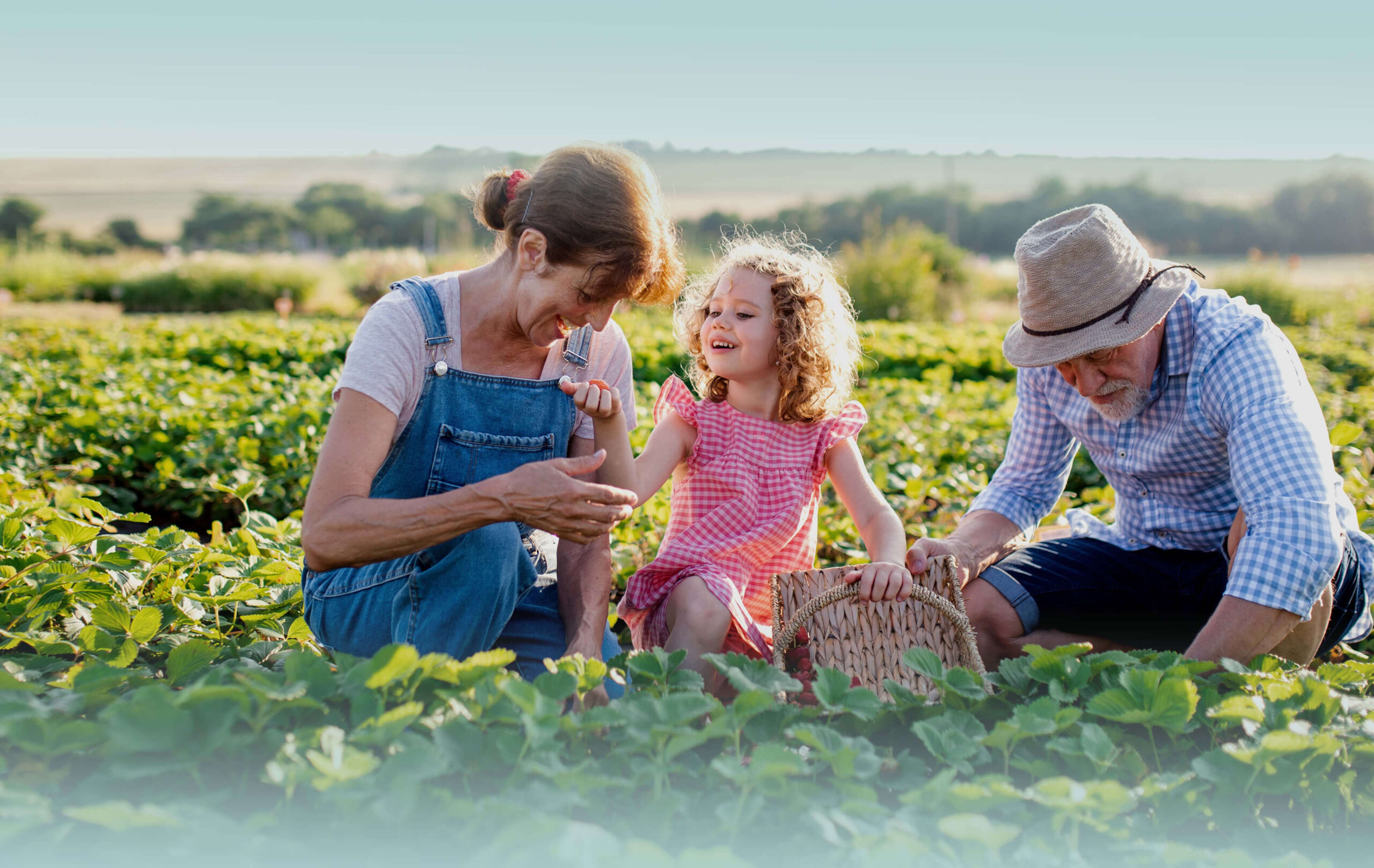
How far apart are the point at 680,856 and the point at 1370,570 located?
2.04 m

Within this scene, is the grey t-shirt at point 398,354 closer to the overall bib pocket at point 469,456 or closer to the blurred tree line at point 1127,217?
the overall bib pocket at point 469,456

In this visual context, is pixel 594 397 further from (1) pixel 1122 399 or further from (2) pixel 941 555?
(1) pixel 1122 399

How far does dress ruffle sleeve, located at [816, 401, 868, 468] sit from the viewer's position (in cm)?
264

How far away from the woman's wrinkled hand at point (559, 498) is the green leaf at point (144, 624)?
60 cm

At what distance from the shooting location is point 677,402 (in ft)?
8.79

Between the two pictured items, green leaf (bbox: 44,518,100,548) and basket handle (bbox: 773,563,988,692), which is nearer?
green leaf (bbox: 44,518,100,548)

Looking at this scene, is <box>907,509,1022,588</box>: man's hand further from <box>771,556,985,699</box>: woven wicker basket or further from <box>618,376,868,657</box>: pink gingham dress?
<box>618,376,868,657</box>: pink gingham dress

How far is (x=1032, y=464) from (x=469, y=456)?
1463 millimetres

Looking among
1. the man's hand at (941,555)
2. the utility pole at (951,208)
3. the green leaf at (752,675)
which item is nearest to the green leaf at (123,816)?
A: the green leaf at (752,675)

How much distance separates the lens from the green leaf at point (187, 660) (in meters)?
1.57

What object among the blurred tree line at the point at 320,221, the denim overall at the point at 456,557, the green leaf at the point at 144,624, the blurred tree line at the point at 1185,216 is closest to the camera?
the green leaf at the point at 144,624

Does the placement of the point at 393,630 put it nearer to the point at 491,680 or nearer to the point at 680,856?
the point at 491,680

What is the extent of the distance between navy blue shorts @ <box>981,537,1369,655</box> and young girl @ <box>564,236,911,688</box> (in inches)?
16.0

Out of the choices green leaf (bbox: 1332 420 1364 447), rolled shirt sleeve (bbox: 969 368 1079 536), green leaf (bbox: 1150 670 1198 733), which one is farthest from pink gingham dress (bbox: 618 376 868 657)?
green leaf (bbox: 1332 420 1364 447)
